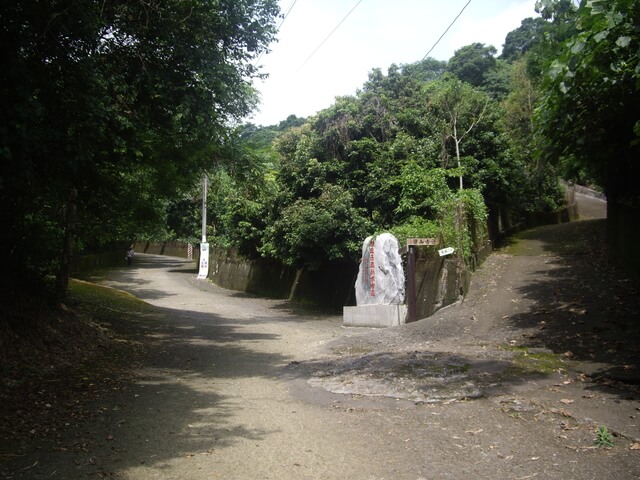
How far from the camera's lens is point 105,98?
658 centimetres

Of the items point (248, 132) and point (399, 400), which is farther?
point (248, 132)

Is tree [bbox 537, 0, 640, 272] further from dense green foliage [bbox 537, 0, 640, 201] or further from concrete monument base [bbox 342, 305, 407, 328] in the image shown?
concrete monument base [bbox 342, 305, 407, 328]

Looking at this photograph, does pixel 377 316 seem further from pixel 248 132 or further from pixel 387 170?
pixel 248 132

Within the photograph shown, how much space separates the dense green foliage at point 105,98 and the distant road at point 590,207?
932 inches

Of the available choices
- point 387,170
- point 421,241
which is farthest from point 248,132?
point 387,170

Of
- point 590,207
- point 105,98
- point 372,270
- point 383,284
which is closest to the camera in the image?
point 105,98

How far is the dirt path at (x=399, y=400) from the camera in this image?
14.7 ft

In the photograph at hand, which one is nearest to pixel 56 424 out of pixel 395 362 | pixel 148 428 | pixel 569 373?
pixel 148 428

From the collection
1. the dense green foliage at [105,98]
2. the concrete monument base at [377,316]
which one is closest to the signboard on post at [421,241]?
the concrete monument base at [377,316]

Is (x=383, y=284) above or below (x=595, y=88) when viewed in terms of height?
below

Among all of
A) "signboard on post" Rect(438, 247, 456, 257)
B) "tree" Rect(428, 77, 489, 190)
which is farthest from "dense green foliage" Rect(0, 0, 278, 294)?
"tree" Rect(428, 77, 489, 190)

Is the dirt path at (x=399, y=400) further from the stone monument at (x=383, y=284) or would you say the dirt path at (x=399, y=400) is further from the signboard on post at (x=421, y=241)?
the signboard on post at (x=421, y=241)

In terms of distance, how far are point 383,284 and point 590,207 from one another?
21.9 m

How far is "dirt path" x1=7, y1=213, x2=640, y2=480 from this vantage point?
4.49 m
